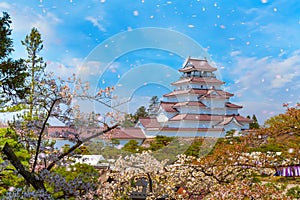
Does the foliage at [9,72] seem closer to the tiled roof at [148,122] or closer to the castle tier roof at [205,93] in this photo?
the tiled roof at [148,122]

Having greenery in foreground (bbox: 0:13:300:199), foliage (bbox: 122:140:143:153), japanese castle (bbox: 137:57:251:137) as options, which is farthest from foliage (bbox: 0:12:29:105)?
japanese castle (bbox: 137:57:251:137)

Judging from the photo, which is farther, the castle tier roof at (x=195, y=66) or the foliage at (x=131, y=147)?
the castle tier roof at (x=195, y=66)

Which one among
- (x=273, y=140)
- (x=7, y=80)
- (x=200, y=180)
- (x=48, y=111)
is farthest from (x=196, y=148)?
(x=48, y=111)

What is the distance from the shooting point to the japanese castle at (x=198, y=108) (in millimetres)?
14539

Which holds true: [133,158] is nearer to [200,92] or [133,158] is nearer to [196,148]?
[196,148]

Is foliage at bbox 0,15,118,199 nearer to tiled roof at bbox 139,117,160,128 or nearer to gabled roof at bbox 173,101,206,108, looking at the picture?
tiled roof at bbox 139,117,160,128

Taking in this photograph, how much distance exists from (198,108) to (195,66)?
292 centimetres

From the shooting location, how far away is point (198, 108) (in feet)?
55.0

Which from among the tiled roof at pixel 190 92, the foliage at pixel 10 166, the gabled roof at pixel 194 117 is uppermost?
the tiled roof at pixel 190 92

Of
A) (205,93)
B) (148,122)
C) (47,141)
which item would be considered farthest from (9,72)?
(205,93)

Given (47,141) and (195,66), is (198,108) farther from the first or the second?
(47,141)

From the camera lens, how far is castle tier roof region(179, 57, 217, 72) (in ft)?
59.7

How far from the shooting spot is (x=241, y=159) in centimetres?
452

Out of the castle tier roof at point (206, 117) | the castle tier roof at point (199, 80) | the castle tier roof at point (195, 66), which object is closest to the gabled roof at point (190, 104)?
the castle tier roof at point (206, 117)
